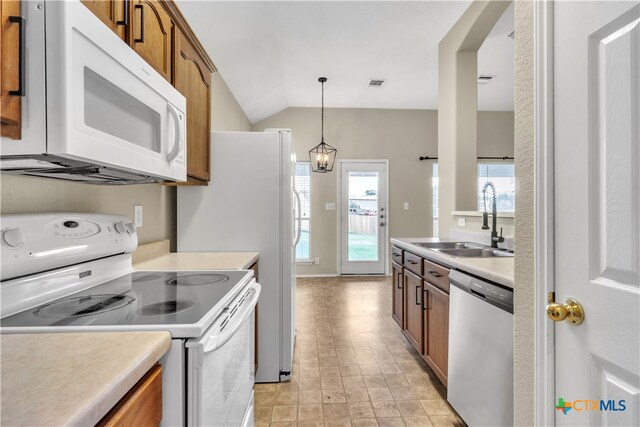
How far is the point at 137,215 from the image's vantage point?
1854 mm

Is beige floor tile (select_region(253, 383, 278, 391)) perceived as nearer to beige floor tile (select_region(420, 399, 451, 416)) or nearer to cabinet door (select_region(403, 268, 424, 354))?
beige floor tile (select_region(420, 399, 451, 416))

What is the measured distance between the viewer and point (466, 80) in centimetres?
306

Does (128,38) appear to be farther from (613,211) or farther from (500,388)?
(500,388)

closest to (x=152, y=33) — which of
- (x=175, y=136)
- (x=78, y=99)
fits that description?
(x=175, y=136)

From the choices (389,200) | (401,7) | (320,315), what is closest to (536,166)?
(401,7)

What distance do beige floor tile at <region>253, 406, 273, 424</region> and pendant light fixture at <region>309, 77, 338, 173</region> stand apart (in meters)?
3.22

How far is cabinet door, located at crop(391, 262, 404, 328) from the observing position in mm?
2736

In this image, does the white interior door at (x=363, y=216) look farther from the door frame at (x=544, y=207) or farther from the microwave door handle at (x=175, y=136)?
the door frame at (x=544, y=207)

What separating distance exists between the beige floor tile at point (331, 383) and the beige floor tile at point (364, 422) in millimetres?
345

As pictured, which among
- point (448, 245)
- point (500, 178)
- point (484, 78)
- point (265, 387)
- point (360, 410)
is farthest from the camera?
point (500, 178)

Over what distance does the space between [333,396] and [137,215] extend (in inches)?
62.7

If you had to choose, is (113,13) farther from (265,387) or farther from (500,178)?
(500,178)

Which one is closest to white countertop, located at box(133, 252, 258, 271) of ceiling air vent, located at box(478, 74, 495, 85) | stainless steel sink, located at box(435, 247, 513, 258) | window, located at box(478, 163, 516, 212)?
stainless steel sink, located at box(435, 247, 513, 258)

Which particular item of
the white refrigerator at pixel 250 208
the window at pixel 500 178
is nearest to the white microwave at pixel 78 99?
the white refrigerator at pixel 250 208
